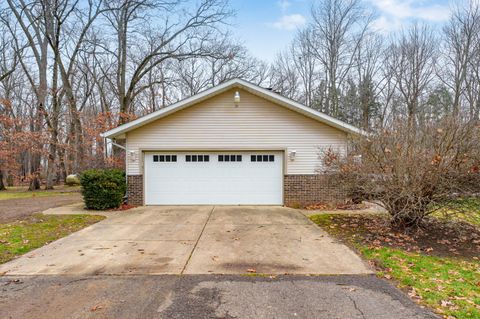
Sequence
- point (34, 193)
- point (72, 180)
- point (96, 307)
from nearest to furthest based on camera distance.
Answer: point (96, 307), point (34, 193), point (72, 180)

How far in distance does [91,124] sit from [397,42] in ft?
77.1

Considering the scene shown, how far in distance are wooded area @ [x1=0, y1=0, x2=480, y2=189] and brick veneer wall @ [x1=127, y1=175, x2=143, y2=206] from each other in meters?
6.66

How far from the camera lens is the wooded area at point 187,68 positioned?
66.5 ft

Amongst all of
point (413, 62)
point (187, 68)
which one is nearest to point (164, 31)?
point (187, 68)

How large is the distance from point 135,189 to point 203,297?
828 centimetres

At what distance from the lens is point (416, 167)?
610cm

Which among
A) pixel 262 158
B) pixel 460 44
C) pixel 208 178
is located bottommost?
pixel 208 178

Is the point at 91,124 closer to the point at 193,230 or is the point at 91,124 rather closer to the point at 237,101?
the point at 237,101

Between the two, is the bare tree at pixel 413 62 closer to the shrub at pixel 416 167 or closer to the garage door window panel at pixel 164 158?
the shrub at pixel 416 167

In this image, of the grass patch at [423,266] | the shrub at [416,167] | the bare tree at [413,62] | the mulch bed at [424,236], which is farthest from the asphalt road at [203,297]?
the bare tree at [413,62]

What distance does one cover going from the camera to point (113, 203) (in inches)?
416

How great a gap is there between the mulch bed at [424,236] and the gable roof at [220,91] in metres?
4.11

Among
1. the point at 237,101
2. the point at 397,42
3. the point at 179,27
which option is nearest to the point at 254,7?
the point at 237,101

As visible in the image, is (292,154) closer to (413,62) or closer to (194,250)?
(194,250)
